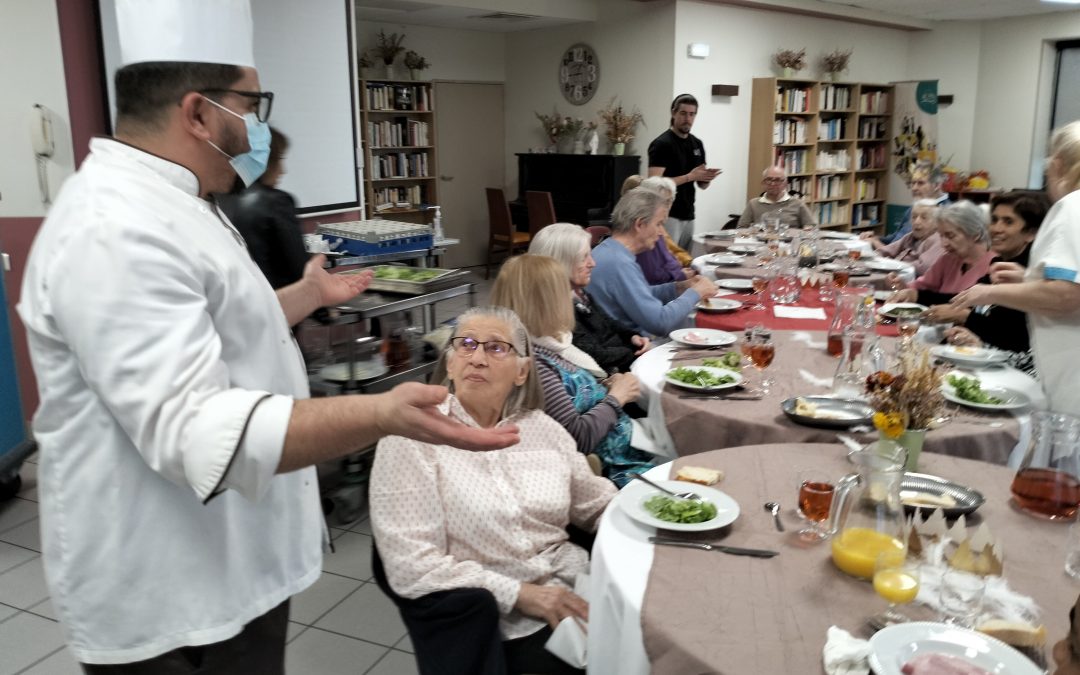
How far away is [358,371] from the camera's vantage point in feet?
11.5

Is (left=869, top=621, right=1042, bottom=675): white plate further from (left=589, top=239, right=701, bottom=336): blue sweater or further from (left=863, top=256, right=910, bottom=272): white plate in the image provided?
(left=863, top=256, right=910, bottom=272): white plate

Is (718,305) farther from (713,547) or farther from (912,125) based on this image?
(912,125)

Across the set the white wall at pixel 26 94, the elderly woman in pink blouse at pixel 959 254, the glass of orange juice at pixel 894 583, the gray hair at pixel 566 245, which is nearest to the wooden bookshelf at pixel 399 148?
the white wall at pixel 26 94

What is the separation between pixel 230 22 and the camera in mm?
1241

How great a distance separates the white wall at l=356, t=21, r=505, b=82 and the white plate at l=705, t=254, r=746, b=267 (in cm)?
515

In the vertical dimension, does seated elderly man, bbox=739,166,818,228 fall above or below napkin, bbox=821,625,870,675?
above

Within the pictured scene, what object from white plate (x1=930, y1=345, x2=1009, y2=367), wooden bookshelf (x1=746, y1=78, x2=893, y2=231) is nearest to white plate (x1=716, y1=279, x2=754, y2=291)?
white plate (x1=930, y1=345, x2=1009, y2=367)

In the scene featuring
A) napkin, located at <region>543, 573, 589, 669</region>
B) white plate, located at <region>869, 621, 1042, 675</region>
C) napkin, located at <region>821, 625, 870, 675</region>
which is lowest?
napkin, located at <region>543, 573, 589, 669</region>

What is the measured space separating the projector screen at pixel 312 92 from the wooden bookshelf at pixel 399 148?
290 centimetres

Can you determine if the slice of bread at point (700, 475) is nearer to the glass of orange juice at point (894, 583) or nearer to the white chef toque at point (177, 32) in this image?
the glass of orange juice at point (894, 583)

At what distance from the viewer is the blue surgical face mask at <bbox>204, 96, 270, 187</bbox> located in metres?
1.21

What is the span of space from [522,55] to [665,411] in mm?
8138

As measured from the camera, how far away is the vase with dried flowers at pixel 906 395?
1570 millimetres

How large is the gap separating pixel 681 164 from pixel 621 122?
1841 millimetres
